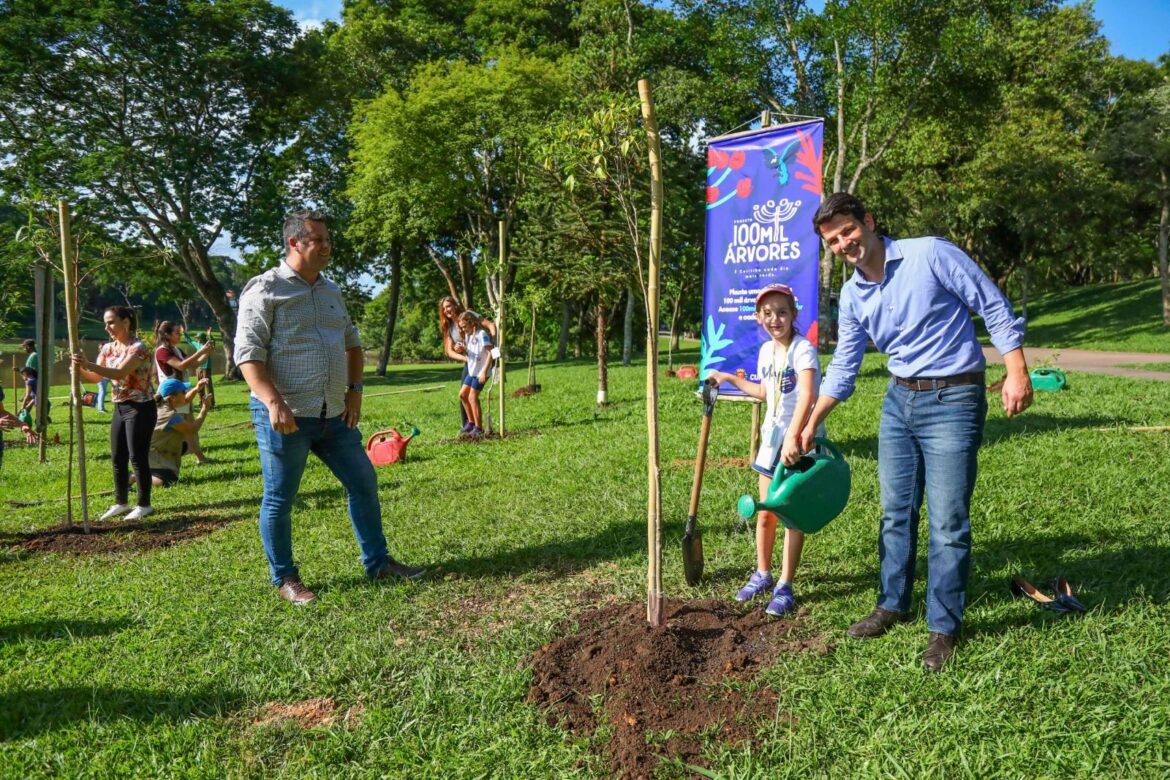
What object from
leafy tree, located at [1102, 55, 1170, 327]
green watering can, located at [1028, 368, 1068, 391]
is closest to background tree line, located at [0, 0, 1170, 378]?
leafy tree, located at [1102, 55, 1170, 327]

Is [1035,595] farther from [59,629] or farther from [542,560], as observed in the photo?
[59,629]

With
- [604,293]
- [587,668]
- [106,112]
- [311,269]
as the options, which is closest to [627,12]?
[604,293]

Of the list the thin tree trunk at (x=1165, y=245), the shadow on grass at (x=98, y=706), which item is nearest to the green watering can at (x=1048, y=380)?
the shadow on grass at (x=98, y=706)

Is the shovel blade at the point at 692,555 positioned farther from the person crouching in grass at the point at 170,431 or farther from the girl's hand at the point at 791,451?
the person crouching in grass at the point at 170,431

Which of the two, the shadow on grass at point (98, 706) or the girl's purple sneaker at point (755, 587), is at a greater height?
the girl's purple sneaker at point (755, 587)

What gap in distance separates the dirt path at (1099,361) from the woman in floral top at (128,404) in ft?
40.3

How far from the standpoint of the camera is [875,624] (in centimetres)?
336

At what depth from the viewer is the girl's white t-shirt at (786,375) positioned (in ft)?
11.8

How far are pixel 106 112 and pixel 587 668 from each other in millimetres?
26952

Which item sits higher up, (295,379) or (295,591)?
(295,379)

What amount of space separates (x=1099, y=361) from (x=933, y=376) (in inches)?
712

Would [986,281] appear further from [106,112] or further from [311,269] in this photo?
[106,112]

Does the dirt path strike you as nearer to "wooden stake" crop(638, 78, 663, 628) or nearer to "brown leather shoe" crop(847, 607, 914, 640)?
"brown leather shoe" crop(847, 607, 914, 640)

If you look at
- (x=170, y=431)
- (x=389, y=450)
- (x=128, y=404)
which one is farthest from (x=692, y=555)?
(x=170, y=431)
